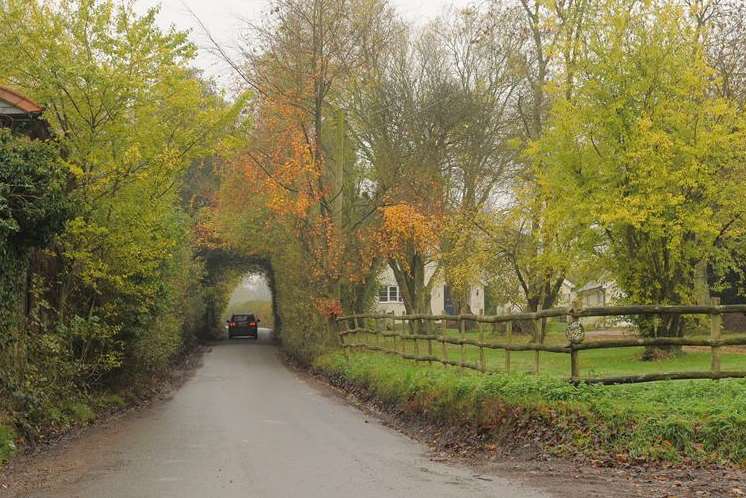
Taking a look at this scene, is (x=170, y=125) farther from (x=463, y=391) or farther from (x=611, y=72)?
(x=611, y=72)

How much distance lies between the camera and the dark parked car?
5809 centimetres

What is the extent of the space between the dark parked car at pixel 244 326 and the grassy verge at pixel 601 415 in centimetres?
4346

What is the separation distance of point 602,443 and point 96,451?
716cm

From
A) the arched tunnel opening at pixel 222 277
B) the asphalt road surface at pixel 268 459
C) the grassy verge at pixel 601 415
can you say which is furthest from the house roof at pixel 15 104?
the arched tunnel opening at pixel 222 277

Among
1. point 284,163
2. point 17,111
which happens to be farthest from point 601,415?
point 284,163

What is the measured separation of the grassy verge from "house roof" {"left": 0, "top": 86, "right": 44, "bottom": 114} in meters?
9.49

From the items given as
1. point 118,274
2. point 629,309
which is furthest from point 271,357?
point 629,309

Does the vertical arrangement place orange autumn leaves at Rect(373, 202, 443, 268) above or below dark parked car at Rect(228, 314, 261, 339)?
above

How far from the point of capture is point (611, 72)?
872 inches

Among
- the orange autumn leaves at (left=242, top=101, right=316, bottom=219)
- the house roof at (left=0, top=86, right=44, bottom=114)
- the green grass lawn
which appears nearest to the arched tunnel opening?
the orange autumn leaves at (left=242, top=101, right=316, bottom=219)

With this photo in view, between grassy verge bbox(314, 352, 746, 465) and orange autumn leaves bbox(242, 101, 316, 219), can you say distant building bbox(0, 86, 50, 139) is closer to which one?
grassy verge bbox(314, 352, 746, 465)

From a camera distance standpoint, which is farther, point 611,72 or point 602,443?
point 611,72

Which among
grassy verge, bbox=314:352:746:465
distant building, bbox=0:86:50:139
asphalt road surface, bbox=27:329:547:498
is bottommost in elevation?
asphalt road surface, bbox=27:329:547:498

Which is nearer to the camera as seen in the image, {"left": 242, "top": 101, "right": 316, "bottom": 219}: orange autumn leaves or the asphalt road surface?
the asphalt road surface
